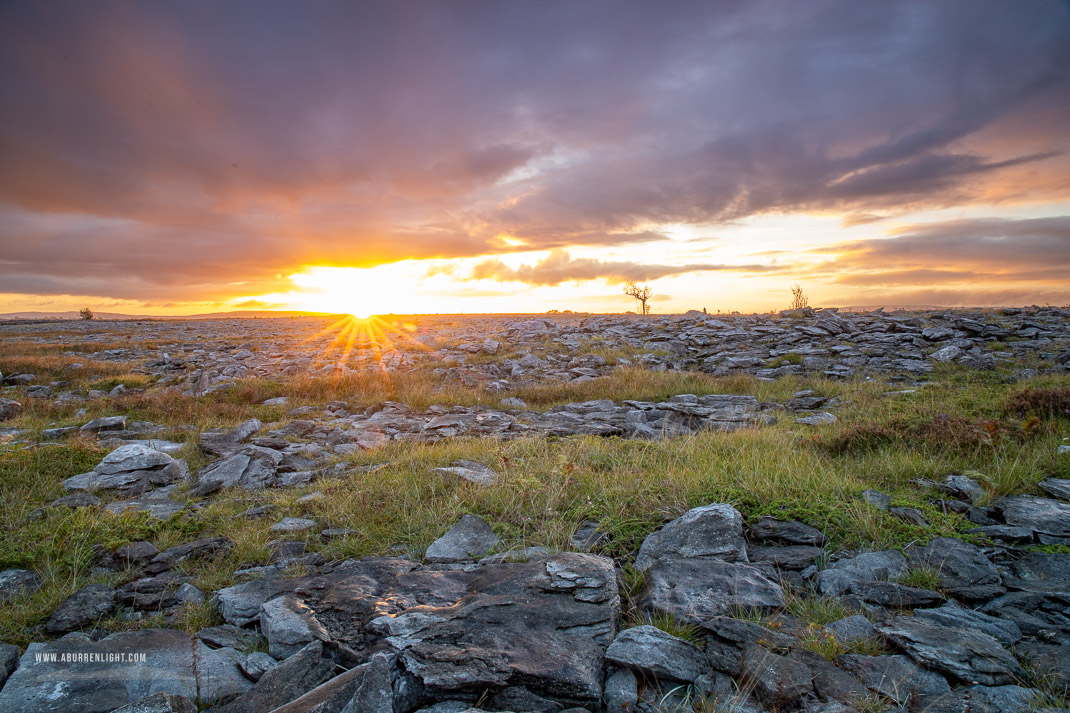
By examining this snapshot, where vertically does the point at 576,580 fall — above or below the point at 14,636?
above

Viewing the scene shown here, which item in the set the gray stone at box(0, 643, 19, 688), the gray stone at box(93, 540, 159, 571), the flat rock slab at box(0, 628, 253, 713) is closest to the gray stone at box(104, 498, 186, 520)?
the gray stone at box(93, 540, 159, 571)

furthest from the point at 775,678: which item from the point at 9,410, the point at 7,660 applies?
the point at 9,410

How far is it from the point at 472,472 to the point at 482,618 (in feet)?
10.3

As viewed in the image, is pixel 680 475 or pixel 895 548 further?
pixel 680 475

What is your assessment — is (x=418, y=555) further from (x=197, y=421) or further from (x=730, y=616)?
(x=197, y=421)

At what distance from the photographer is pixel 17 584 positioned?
14.3ft

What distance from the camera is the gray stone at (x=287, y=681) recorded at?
9.18 feet

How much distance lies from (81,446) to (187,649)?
21.0 ft

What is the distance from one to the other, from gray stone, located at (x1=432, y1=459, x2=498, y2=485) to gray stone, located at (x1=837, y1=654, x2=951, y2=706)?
3922mm

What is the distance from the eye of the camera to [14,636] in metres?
3.62

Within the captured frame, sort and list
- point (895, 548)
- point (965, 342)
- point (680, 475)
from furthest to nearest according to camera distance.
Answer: point (965, 342) → point (680, 475) → point (895, 548)

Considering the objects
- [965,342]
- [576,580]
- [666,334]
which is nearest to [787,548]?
[576,580]

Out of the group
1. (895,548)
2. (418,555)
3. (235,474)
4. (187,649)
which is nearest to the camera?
(187,649)

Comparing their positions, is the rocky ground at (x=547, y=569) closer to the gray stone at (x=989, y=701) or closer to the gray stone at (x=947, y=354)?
the gray stone at (x=989, y=701)
